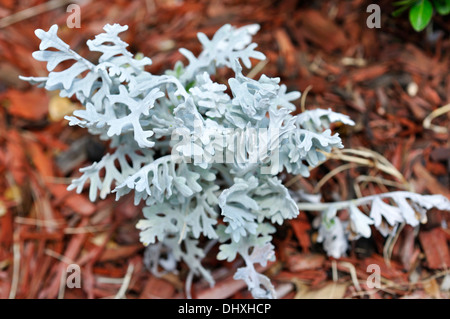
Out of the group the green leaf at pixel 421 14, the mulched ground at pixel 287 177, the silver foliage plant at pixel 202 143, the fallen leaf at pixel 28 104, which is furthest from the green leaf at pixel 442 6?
the fallen leaf at pixel 28 104

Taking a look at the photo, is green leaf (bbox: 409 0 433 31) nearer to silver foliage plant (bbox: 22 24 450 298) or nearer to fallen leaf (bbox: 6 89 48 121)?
silver foliage plant (bbox: 22 24 450 298)

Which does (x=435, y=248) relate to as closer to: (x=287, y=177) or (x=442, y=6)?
(x=287, y=177)

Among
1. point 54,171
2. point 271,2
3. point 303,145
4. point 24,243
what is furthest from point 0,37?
point 303,145

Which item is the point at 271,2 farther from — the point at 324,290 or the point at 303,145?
the point at 324,290

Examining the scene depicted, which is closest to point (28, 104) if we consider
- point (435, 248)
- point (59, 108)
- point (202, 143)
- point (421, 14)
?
point (59, 108)

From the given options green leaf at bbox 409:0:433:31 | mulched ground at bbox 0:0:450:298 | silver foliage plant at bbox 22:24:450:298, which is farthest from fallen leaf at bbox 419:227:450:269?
green leaf at bbox 409:0:433:31

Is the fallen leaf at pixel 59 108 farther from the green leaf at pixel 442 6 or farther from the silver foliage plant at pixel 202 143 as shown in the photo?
the green leaf at pixel 442 6
